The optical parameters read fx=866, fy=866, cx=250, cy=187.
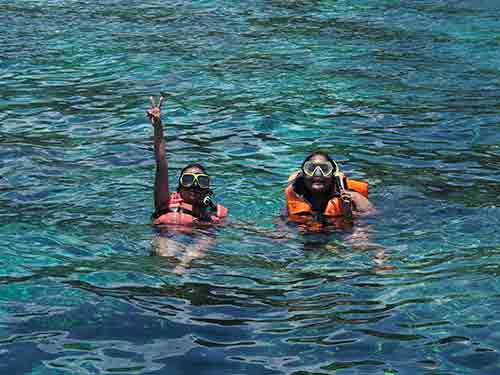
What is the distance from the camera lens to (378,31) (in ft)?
72.8

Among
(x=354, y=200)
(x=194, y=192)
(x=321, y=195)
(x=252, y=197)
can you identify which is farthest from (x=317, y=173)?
(x=252, y=197)

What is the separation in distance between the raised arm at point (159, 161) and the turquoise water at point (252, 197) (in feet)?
1.29

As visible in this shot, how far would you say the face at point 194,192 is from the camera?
9.29m

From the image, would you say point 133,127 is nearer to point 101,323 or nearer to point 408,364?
point 101,323

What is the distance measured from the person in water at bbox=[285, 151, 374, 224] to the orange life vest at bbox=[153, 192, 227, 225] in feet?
2.94

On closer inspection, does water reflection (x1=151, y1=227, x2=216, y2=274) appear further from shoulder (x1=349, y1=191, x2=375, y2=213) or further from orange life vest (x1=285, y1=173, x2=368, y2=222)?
shoulder (x1=349, y1=191, x2=375, y2=213)

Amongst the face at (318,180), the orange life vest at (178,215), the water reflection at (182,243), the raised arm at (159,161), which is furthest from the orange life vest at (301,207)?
the raised arm at (159,161)

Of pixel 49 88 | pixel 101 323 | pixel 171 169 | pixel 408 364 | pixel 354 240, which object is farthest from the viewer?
pixel 49 88

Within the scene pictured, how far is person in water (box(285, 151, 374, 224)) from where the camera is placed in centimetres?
942

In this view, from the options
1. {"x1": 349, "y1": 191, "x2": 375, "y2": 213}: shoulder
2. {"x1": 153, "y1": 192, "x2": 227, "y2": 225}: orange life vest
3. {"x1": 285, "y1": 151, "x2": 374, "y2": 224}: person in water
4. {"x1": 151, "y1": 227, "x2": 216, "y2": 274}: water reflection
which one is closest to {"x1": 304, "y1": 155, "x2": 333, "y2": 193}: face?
{"x1": 285, "y1": 151, "x2": 374, "y2": 224}: person in water

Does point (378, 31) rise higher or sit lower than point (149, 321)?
higher

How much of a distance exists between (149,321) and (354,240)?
114 inches

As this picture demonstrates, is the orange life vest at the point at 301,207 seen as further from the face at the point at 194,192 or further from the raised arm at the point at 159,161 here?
the raised arm at the point at 159,161

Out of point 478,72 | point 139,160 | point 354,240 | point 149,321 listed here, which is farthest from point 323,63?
point 149,321
